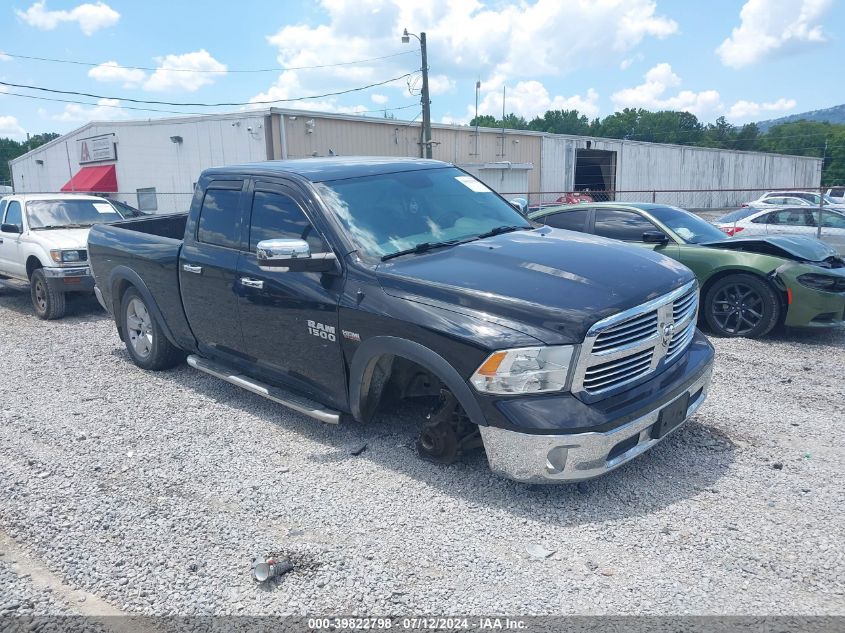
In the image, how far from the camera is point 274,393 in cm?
469

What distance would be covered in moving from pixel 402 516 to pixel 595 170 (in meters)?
44.8

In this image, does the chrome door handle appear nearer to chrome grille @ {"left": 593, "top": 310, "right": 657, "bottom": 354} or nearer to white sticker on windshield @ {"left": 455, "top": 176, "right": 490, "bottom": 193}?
white sticker on windshield @ {"left": 455, "top": 176, "right": 490, "bottom": 193}

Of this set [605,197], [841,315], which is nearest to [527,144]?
[605,197]

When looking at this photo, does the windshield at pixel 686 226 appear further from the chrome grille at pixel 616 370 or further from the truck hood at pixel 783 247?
the chrome grille at pixel 616 370

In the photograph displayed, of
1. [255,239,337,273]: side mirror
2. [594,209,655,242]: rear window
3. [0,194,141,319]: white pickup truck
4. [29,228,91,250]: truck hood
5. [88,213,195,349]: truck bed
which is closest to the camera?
[255,239,337,273]: side mirror

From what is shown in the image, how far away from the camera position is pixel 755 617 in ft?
9.00

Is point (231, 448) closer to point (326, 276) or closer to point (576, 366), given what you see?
point (326, 276)

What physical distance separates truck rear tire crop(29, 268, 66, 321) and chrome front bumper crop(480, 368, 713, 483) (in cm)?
808

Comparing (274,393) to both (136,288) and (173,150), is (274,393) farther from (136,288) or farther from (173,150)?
(173,150)

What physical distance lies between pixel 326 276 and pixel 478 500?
5.43ft

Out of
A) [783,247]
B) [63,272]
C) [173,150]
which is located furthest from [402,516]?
[173,150]

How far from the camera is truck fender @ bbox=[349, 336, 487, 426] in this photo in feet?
11.5

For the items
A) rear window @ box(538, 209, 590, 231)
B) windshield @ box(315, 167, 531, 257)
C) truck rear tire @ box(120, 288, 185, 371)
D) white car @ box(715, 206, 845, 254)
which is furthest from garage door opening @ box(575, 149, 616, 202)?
windshield @ box(315, 167, 531, 257)

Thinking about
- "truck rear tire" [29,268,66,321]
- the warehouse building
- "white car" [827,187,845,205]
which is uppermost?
the warehouse building
